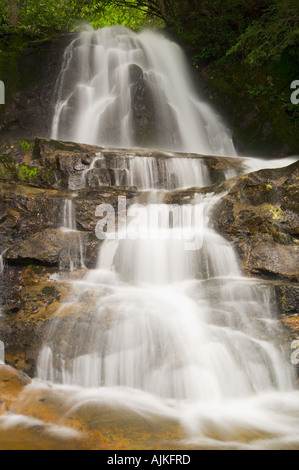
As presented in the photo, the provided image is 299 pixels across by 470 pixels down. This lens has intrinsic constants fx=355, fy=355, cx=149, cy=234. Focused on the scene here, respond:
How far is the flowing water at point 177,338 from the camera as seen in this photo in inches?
141

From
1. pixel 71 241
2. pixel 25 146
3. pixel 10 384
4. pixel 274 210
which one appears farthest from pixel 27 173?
pixel 274 210

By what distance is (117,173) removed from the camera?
813 cm

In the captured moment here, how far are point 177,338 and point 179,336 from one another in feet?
0.13

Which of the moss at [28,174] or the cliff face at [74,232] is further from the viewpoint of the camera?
the moss at [28,174]

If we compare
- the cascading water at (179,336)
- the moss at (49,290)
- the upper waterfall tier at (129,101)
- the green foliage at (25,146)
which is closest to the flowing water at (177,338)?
the cascading water at (179,336)

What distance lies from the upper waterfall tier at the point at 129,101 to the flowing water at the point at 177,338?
4.03m

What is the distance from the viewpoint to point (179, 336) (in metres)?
4.34

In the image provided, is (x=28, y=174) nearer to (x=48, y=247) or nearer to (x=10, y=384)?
(x=48, y=247)

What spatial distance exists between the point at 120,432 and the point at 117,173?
5.96 metres

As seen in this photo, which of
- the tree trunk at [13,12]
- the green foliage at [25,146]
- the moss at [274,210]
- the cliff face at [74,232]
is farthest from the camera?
the tree trunk at [13,12]

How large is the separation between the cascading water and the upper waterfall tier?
4.57 metres

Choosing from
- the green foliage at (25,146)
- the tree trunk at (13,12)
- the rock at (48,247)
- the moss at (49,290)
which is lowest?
the moss at (49,290)

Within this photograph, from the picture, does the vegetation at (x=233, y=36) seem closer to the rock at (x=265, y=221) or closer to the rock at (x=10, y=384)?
the rock at (x=265, y=221)

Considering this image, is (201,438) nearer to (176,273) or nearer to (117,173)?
(176,273)
